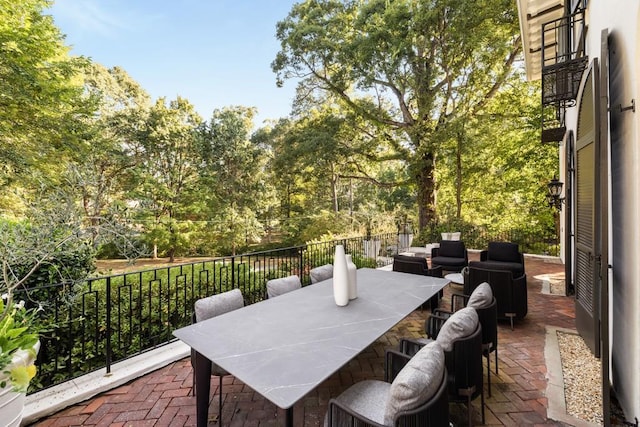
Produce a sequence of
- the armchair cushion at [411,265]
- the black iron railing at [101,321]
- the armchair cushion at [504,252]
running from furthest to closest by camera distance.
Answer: the armchair cushion at [504,252], the armchair cushion at [411,265], the black iron railing at [101,321]

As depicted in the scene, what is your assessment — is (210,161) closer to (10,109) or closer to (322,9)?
(10,109)

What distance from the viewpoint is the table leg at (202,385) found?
175 centimetres

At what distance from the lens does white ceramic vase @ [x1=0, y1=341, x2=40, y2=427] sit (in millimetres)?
1529

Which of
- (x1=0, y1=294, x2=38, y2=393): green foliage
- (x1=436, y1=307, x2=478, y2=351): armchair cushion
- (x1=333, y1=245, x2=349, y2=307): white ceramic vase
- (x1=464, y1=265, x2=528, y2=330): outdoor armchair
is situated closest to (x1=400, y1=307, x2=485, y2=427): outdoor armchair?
(x1=436, y1=307, x2=478, y2=351): armchair cushion

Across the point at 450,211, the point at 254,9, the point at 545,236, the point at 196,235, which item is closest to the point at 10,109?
the point at 254,9

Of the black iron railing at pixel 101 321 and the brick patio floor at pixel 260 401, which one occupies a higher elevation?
the black iron railing at pixel 101 321

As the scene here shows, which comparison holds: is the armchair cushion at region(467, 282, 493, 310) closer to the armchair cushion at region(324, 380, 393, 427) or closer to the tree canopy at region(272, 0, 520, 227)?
the armchair cushion at region(324, 380, 393, 427)

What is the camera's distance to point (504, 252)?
517cm

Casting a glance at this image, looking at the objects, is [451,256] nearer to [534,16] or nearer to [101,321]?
[534,16]

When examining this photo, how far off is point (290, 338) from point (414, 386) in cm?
82

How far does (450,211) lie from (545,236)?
352cm

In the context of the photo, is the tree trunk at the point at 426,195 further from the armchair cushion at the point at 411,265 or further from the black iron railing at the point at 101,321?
the black iron railing at the point at 101,321

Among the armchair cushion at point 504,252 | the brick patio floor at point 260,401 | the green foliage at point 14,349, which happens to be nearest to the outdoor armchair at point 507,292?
the brick patio floor at point 260,401

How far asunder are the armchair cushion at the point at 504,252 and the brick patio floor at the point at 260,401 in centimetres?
236
